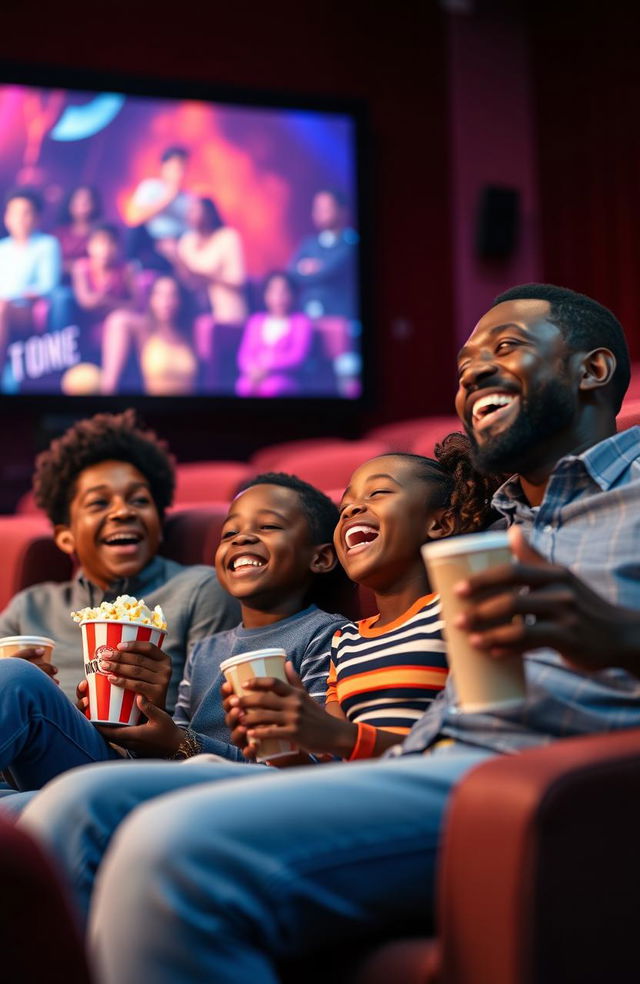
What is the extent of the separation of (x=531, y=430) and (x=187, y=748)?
796 mm

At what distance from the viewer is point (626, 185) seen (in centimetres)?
549

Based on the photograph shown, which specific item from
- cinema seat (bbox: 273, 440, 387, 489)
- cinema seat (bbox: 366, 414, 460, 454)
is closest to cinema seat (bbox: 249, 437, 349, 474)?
cinema seat (bbox: 366, 414, 460, 454)

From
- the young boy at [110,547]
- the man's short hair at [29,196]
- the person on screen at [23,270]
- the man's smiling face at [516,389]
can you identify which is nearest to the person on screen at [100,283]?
the person on screen at [23,270]

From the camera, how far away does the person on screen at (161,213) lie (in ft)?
17.5

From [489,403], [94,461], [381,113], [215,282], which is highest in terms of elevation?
[381,113]

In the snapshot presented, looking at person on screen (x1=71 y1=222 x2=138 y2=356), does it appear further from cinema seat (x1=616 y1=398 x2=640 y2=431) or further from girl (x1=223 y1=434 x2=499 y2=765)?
cinema seat (x1=616 y1=398 x2=640 y2=431)

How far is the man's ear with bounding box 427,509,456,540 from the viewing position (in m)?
2.04

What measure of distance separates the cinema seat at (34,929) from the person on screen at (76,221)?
4458 millimetres

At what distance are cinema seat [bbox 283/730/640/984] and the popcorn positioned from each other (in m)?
0.88

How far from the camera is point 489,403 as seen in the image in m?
1.71

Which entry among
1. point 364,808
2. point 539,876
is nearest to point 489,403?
point 364,808

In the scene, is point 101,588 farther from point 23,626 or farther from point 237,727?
point 237,727

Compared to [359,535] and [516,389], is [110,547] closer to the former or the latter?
[359,535]

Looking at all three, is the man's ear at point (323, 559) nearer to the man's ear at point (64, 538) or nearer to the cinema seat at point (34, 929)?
the man's ear at point (64, 538)
